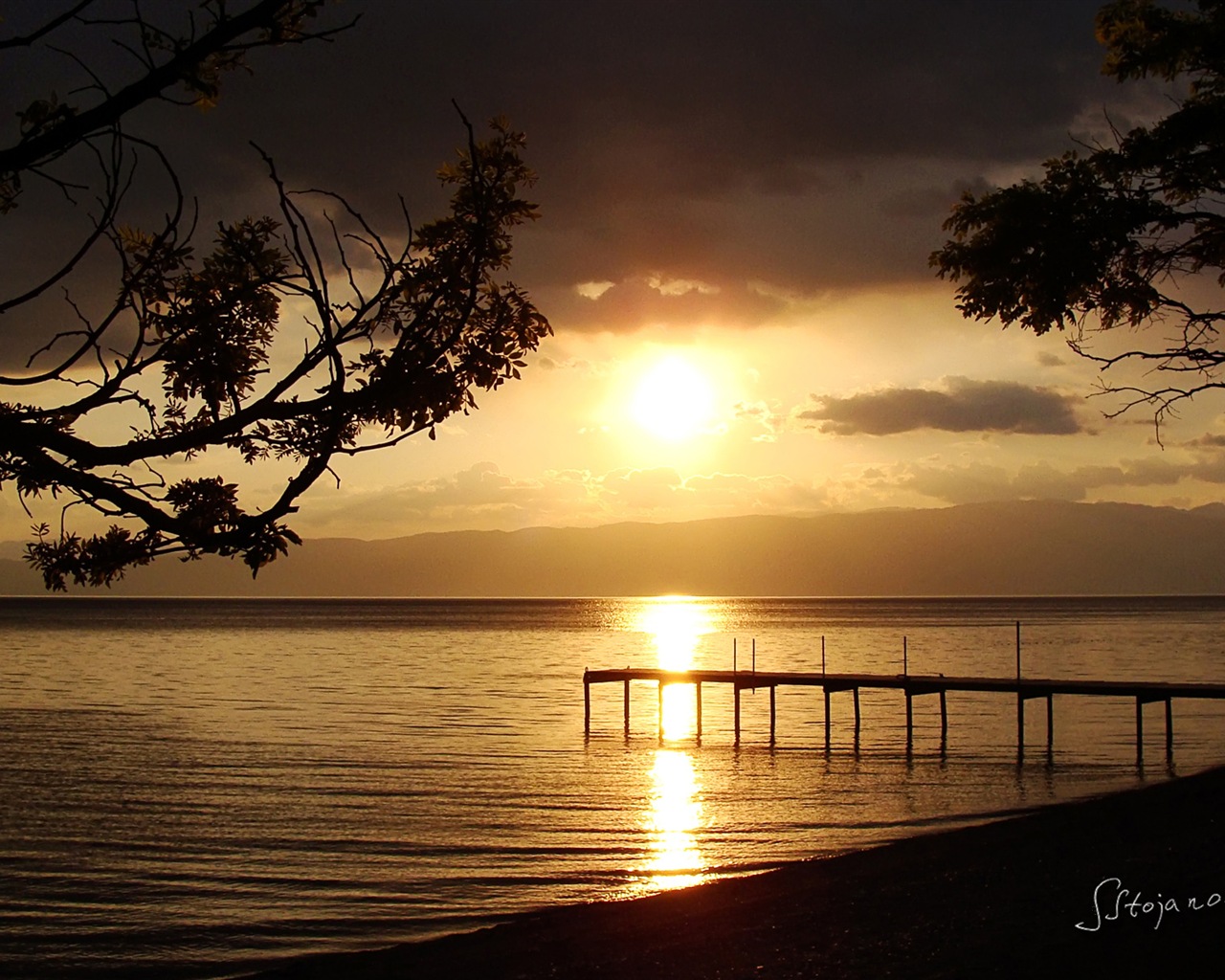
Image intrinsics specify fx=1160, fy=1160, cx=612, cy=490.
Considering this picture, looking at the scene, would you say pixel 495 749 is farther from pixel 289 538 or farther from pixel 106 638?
pixel 106 638

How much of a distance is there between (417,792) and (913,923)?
17595 mm

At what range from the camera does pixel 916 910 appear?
1414 cm

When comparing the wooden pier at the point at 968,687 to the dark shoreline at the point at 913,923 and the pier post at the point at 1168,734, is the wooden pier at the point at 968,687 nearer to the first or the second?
the pier post at the point at 1168,734

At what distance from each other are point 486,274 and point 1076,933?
964cm

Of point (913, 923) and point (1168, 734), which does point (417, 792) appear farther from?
point (1168, 734)

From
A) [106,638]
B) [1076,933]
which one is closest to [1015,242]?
[1076,933]
